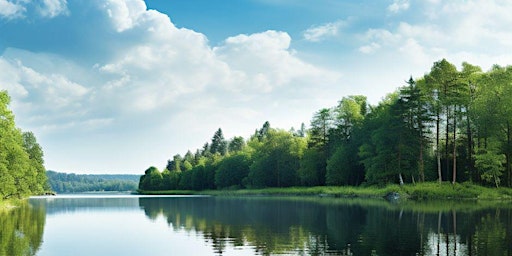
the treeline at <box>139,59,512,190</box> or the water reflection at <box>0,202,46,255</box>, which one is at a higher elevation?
the treeline at <box>139,59,512,190</box>

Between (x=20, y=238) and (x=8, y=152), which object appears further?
(x=8, y=152)

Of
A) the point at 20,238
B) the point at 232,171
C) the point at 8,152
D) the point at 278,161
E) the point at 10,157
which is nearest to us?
the point at 20,238

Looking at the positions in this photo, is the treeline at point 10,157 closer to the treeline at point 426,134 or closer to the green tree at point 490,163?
the treeline at point 426,134

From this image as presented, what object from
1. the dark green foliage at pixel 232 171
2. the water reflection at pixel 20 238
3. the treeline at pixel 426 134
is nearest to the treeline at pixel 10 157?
the water reflection at pixel 20 238

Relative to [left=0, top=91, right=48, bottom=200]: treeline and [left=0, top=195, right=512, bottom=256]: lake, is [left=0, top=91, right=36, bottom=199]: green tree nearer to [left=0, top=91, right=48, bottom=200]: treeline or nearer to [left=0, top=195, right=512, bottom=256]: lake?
[left=0, top=91, right=48, bottom=200]: treeline

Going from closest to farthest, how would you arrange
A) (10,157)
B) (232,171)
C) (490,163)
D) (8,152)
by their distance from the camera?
(8,152), (10,157), (490,163), (232,171)

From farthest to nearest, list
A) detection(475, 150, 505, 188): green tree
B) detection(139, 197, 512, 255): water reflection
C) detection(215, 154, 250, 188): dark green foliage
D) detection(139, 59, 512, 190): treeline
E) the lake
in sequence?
1. detection(215, 154, 250, 188): dark green foliage
2. detection(139, 59, 512, 190): treeline
3. detection(475, 150, 505, 188): green tree
4. the lake
5. detection(139, 197, 512, 255): water reflection

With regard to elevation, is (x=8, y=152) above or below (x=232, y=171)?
above

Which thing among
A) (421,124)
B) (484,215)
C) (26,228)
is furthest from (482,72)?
(26,228)

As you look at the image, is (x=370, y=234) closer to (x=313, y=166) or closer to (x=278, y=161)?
(x=313, y=166)

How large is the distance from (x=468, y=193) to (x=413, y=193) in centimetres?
762

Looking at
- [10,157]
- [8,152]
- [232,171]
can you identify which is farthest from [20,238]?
[232,171]

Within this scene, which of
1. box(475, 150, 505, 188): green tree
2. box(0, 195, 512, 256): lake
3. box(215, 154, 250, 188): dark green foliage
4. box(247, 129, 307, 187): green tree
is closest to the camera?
box(0, 195, 512, 256): lake

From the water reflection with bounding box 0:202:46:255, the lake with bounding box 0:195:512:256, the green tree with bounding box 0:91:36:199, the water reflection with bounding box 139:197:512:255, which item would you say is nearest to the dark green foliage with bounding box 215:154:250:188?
the green tree with bounding box 0:91:36:199
